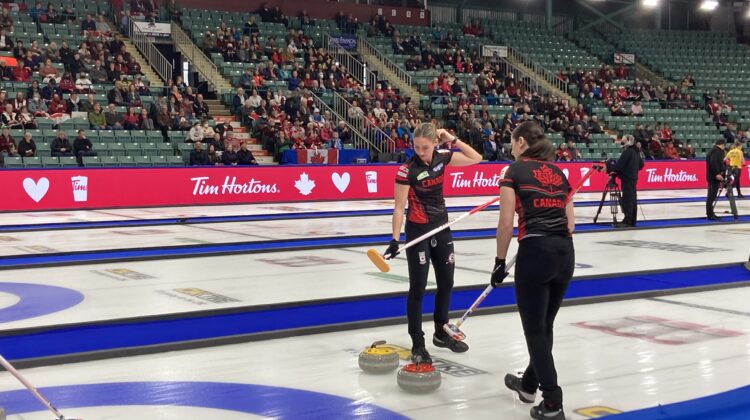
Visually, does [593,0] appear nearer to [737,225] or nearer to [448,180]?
[448,180]

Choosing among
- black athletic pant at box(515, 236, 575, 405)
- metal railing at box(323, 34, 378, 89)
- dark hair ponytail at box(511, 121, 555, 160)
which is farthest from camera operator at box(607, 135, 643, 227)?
metal railing at box(323, 34, 378, 89)

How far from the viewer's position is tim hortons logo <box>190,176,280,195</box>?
75.0 feet

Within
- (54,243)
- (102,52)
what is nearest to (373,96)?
(102,52)

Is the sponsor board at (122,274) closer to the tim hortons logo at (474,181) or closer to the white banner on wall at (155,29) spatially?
the tim hortons logo at (474,181)

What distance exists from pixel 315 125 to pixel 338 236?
1115cm

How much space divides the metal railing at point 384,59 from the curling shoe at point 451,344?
27.1m

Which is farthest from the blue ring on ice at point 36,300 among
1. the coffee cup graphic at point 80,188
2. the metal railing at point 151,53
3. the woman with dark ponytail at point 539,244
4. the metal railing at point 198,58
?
the metal railing at point 198,58

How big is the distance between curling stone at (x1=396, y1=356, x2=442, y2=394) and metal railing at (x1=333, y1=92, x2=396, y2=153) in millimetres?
21665

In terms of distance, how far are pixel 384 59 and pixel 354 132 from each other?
804 centimetres

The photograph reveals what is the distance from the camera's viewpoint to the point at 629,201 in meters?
17.3

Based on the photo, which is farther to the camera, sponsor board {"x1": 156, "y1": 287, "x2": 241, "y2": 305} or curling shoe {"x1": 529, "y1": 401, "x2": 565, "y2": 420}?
sponsor board {"x1": 156, "y1": 287, "x2": 241, "y2": 305}

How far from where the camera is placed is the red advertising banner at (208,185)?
813 inches

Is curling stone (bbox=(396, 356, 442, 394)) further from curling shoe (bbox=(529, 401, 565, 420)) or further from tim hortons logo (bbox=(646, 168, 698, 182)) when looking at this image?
tim hortons logo (bbox=(646, 168, 698, 182))

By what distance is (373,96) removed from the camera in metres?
29.9
